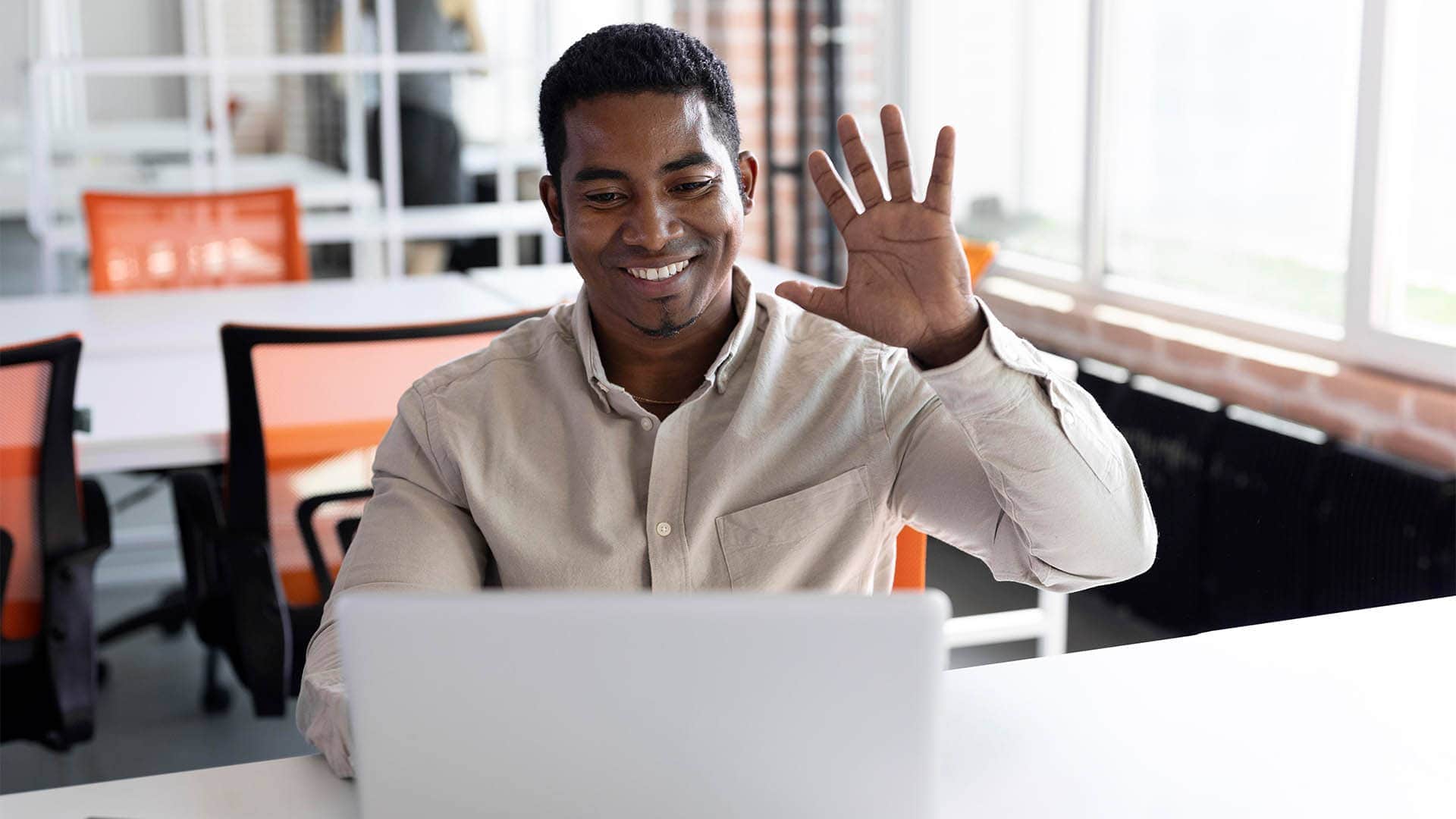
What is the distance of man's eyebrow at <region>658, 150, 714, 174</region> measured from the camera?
1273mm

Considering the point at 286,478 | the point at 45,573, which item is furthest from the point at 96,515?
the point at 286,478

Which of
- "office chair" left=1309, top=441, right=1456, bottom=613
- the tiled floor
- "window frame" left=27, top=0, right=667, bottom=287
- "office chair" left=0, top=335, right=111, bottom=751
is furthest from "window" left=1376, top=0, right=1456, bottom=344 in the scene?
"window frame" left=27, top=0, right=667, bottom=287

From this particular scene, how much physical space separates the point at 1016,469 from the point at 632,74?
0.47m

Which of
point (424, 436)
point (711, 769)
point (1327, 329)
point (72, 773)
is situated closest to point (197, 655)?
point (72, 773)

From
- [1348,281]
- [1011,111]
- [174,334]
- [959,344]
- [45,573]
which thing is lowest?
[45,573]

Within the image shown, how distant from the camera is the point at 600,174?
50.2 inches

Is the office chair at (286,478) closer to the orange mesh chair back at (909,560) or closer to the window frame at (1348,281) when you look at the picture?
the orange mesh chair back at (909,560)

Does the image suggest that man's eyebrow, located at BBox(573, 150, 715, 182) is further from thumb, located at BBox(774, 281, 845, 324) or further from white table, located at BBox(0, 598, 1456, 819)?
white table, located at BBox(0, 598, 1456, 819)

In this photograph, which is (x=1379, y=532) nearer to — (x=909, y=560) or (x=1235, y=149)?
(x=1235, y=149)

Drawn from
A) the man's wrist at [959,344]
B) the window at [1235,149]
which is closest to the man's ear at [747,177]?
the man's wrist at [959,344]

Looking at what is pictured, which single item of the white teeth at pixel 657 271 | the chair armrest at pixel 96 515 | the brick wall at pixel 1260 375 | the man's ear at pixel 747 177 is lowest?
the chair armrest at pixel 96 515

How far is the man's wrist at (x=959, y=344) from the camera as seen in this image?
1.19 meters

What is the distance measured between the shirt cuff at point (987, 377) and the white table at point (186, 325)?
4.26ft

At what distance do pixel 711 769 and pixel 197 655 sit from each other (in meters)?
2.55
